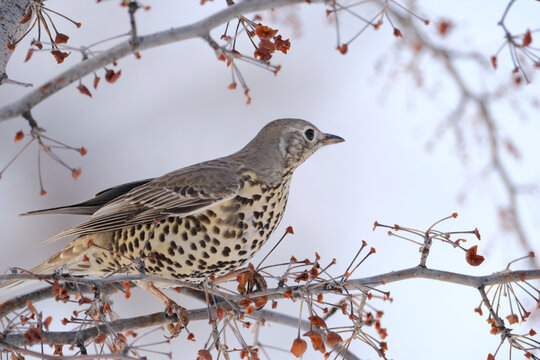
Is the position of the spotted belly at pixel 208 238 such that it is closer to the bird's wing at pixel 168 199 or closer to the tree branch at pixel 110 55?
the bird's wing at pixel 168 199

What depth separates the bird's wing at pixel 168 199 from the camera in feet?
12.3

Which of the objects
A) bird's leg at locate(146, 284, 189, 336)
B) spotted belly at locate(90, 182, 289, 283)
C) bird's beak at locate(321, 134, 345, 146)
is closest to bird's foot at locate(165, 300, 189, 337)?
bird's leg at locate(146, 284, 189, 336)

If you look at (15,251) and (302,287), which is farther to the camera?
(15,251)

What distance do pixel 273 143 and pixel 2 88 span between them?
4.68 meters

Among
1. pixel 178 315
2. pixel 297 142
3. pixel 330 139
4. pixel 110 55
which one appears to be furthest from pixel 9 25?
pixel 330 139

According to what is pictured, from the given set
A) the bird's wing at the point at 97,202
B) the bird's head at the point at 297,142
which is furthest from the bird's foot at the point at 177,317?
the bird's head at the point at 297,142

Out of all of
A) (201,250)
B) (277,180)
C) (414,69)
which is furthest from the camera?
(414,69)

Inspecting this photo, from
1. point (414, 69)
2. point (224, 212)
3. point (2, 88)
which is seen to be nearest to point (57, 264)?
point (224, 212)

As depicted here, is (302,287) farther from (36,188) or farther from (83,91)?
(36,188)

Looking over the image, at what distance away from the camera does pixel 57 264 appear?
410cm

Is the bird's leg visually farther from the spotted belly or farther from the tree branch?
the tree branch

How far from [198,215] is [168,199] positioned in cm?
28

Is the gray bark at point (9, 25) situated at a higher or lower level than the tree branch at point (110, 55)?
higher

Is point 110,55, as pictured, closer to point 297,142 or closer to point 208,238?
point 208,238
